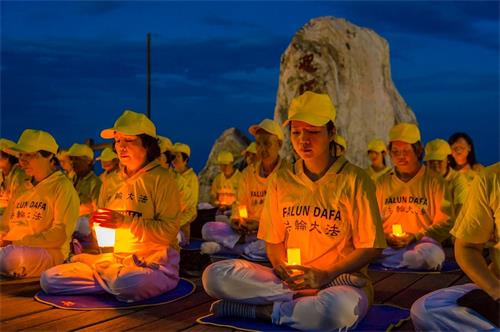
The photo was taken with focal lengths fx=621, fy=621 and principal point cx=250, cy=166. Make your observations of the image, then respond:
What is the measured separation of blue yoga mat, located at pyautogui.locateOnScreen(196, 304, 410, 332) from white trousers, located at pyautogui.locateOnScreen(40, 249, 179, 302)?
80cm

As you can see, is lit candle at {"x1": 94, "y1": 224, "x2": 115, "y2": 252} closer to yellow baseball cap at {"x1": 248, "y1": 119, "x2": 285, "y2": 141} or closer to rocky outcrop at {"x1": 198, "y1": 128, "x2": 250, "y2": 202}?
yellow baseball cap at {"x1": 248, "y1": 119, "x2": 285, "y2": 141}

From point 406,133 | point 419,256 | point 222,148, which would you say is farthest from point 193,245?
point 222,148

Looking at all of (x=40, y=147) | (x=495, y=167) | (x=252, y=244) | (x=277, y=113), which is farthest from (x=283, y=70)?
(x=495, y=167)

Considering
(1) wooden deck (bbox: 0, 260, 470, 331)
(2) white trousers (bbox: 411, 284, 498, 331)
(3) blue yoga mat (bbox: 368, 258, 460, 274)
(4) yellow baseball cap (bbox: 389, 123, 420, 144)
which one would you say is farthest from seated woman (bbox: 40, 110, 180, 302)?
(4) yellow baseball cap (bbox: 389, 123, 420, 144)

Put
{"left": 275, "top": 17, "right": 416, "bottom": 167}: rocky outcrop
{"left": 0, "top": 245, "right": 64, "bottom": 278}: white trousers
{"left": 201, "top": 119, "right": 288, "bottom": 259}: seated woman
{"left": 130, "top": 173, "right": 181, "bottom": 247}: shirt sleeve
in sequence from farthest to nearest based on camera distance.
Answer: {"left": 275, "top": 17, "right": 416, "bottom": 167}: rocky outcrop
{"left": 201, "top": 119, "right": 288, "bottom": 259}: seated woman
{"left": 0, "top": 245, "right": 64, "bottom": 278}: white trousers
{"left": 130, "top": 173, "right": 181, "bottom": 247}: shirt sleeve

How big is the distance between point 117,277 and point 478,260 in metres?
2.90

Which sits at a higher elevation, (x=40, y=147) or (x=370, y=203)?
(x=40, y=147)

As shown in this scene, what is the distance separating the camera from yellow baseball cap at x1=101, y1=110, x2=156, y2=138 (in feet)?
17.6

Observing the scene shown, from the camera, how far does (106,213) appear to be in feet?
16.7

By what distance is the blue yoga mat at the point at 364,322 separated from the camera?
169 inches

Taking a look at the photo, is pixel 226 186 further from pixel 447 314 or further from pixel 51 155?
pixel 447 314

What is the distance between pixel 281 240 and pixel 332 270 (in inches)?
21.5

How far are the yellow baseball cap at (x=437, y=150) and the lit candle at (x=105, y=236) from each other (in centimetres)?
502

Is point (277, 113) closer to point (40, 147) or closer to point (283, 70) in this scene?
point (283, 70)
